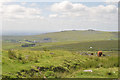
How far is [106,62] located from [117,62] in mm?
917

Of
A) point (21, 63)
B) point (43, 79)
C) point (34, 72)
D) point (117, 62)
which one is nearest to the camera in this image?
point (43, 79)

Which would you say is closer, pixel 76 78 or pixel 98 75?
pixel 76 78

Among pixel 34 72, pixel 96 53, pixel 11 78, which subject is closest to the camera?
pixel 11 78

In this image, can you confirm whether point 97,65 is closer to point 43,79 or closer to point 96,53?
point 96,53

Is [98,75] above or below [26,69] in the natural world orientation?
below

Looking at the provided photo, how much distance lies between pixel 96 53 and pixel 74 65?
155 inches

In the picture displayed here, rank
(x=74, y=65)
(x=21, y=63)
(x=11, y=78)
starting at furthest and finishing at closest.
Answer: (x=74, y=65) → (x=21, y=63) → (x=11, y=78)

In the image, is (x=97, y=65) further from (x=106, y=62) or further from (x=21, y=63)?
(x=21, y=63)

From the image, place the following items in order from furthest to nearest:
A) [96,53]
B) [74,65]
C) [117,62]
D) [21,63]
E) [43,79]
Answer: [96,53] < [117,62] < [74,65] < [21,63] < [43,79]

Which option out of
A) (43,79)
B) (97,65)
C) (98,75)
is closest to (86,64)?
(97,65)

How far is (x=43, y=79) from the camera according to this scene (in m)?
6.40

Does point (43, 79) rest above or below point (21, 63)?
below

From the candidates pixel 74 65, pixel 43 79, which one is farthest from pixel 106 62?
pixel 43 79

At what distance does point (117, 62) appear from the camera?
977 cm
